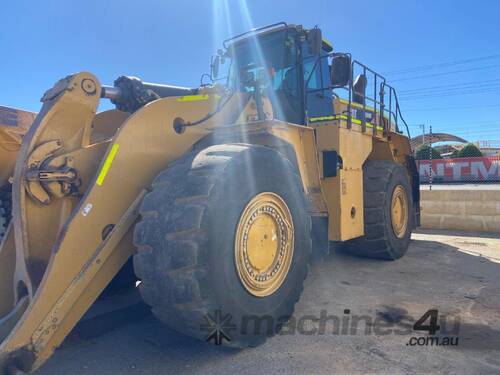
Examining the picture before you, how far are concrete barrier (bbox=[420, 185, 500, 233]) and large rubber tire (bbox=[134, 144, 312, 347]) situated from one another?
7.71m

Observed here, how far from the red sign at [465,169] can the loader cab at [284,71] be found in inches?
894

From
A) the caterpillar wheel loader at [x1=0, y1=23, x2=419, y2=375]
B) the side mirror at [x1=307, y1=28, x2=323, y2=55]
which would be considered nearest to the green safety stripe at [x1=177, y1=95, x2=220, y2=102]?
the caterpillar wheel loader at [x1=0, y1=23, x2=419, y2=375]

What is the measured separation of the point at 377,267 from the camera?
21.0ft

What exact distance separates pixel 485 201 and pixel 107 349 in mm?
8704

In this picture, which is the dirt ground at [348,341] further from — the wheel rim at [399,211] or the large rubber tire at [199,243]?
the wheel rim at [399,211]

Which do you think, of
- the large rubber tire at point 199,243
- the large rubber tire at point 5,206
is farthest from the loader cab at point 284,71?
the large rubber tire at point 5,206

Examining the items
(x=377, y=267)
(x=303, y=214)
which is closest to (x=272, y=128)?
(x=303, y=214)

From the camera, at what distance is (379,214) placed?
6.30 meters

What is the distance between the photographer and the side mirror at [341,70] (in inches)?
188

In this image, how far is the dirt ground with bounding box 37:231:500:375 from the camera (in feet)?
10.3

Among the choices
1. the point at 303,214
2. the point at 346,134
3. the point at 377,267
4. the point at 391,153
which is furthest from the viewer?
the point at 391,153

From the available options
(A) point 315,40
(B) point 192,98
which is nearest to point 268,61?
(A) point 315,40

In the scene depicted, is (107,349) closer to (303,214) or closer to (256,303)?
(256,303)

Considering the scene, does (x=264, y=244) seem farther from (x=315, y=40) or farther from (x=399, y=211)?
(x=399, y=211)
